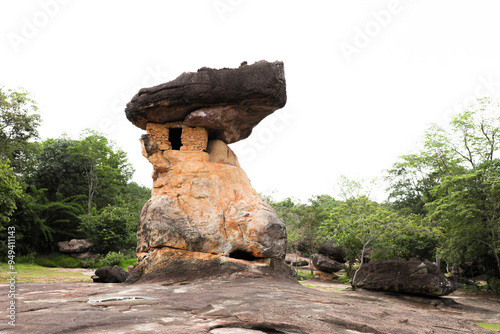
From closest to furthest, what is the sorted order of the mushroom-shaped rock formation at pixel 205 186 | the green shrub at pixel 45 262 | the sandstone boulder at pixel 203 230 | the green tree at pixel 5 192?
the sandstone boulder at pixel 203 230, the mushroom-shaped rock formation at pixel 205 186, the green tree at pixel 5 192, the green shrub at pixel 45 262

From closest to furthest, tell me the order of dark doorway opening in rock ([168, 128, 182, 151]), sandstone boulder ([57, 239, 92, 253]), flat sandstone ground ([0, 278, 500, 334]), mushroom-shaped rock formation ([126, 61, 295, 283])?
1. flat sandstone ground ([0, 278, 500, 334])
2. mushroom-shaped rock formation ([126, 61, 295, 283])
3. dark doorway opening in rock ([168, 128, 182, 151])
4. sandstone boulder ([57, 239, 92, 253])

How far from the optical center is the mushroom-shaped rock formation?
9.11 metres

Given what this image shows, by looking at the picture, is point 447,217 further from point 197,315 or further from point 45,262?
point 45,262

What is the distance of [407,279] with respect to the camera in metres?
12.8

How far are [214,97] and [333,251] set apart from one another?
64.1 feet

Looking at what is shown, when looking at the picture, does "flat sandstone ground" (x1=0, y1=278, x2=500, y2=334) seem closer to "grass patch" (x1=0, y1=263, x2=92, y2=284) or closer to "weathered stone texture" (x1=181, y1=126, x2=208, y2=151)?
"weathered stone texture" (x1=181, y1=126, x2=208, y2=151)

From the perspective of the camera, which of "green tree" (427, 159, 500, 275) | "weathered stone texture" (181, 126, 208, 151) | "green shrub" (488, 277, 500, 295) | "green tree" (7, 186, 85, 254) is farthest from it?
"green tree" (7, 186, 85, 254)

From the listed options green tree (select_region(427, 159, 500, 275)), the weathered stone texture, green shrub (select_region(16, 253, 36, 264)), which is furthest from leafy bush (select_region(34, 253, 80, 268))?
green tree (select_region(427, 159, 500, 275))

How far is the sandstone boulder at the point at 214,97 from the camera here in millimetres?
9977

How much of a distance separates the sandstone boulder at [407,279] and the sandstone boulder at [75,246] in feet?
59.0

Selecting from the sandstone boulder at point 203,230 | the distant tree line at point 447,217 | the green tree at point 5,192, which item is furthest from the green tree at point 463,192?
the green tree at point 5,192

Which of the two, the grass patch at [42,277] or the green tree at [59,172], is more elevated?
the green tree at [59,172]

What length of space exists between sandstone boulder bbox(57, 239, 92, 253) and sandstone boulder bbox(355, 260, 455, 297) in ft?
59.0

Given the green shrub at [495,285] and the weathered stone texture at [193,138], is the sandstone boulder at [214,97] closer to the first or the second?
Result: the weathered stone texture at [193,138]
